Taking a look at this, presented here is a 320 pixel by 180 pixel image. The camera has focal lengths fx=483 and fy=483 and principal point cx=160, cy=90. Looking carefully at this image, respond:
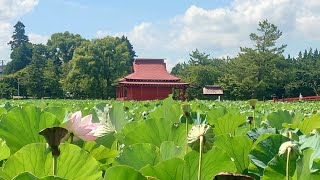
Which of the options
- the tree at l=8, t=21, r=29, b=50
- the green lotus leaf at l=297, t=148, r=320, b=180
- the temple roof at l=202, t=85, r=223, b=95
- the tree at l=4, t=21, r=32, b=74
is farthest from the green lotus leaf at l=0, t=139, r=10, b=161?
the tree at l=8, t=21, r=29, b=50

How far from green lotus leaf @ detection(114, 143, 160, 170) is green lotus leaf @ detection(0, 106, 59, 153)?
240 mm

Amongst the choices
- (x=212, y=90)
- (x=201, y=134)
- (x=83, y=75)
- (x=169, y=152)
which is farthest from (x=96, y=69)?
(x=201, y=134)

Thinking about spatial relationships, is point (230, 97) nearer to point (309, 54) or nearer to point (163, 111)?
point (309, 54)

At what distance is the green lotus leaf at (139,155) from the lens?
1.97ft

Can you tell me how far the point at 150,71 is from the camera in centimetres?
3466

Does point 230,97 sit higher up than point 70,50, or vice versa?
point 70,50

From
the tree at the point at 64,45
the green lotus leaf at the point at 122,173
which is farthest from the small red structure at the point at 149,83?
the green lotus leaf at the point at 122,173

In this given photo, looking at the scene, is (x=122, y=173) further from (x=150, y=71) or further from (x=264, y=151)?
(x=150, y=71)

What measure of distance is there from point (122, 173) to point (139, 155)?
190 mm

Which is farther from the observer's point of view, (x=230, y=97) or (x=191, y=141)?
(x=230, y=97)

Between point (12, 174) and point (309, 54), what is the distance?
Result: 2631 inches

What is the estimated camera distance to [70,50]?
55281mm

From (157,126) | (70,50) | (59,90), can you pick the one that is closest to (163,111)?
(157,126)

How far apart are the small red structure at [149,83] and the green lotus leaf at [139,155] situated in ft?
92.6
